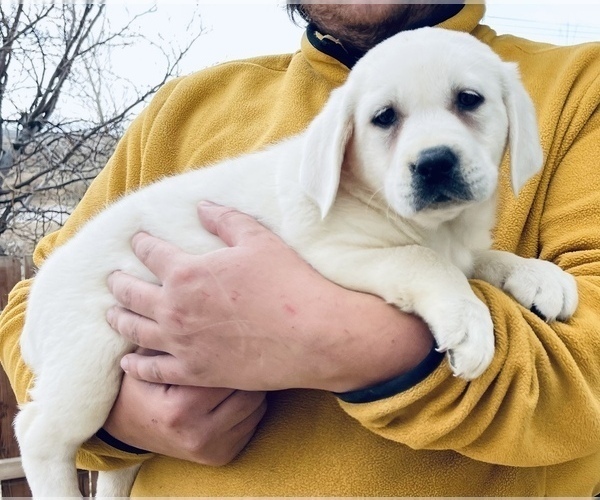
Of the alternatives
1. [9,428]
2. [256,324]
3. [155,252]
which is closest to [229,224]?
[155,252]

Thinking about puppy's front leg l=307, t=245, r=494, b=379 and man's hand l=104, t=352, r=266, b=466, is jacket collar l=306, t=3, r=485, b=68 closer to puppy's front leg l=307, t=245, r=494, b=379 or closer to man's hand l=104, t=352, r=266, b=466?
puppy's front leg l=307, t=245, r=494, b=379

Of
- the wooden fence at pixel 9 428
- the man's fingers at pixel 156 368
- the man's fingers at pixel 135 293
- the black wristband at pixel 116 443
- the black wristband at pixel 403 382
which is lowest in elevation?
the wooden fence at pixel 9 428

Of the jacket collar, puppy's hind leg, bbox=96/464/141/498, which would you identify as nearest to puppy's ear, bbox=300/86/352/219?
the jacket collar

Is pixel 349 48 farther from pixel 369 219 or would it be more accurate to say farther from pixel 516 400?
pixel 516 400

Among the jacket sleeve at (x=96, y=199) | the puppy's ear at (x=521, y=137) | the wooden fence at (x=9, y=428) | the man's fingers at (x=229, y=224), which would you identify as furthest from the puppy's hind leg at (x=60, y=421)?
the wooden fence at (x=9, y=428)

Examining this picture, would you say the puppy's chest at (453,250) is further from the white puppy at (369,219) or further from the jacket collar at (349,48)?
the jacket collar at (349,48)

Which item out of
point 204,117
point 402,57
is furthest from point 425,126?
point 204,117

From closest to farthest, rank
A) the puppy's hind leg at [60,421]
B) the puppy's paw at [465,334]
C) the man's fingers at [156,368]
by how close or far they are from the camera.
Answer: the puppy's paw at [465,334] → the man's fingers at [156,368] → the puppy's hind leg at [60,421]
